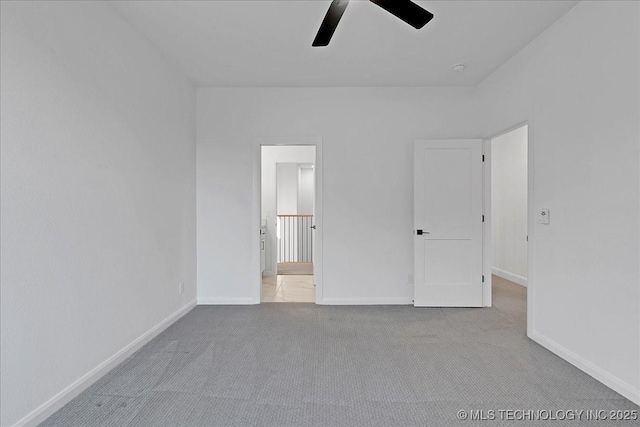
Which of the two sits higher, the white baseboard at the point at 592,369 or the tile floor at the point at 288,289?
the white baseboard at the point at 592,369

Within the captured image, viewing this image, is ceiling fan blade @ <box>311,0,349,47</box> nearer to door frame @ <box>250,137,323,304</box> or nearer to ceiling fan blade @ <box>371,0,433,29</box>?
ceiling fan blade @ <box>371,0,433,29</box>

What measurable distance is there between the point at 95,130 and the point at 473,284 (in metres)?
4.03

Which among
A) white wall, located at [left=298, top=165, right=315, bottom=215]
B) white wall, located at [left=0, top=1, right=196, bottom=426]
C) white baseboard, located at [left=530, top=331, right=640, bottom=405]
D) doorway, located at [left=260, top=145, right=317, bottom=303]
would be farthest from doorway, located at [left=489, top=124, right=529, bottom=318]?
white wall, located at [left=298, top=165, right=315, bottom=215]

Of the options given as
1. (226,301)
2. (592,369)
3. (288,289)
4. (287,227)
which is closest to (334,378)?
(592,369)

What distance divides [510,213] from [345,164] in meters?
3.22

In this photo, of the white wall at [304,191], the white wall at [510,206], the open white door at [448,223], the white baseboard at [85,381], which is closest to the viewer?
the white baseboard at [85,381]

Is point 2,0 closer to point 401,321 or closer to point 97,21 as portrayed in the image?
point 97,21

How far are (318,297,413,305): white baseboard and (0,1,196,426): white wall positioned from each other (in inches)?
74.5

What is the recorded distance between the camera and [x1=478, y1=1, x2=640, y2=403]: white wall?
6.98ft

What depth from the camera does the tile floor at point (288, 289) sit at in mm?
4535

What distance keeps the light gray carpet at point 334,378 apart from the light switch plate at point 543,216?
3.52 feet

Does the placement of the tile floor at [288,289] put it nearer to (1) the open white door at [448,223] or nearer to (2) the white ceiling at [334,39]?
(1) the open white door at [448,223]

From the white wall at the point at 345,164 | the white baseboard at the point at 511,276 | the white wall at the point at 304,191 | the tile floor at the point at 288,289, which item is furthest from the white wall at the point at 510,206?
the white wall at the point at 304,191

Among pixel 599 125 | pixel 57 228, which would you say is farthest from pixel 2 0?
pixel 599 125
